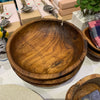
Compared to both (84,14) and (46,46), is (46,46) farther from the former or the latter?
(84,14)

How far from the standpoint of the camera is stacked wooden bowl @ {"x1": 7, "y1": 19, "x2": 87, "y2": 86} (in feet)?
1.50

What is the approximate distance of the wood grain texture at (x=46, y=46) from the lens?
18.1 inches

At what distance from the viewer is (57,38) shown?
1.87ft

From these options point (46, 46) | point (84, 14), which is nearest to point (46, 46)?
point (46, 46)

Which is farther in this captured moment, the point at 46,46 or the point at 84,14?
the point at 84,14

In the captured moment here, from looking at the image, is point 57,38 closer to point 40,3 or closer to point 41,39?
point 41,39

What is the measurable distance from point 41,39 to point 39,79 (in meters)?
0.27

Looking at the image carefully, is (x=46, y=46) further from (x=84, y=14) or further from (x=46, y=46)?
(x=84, y=14)

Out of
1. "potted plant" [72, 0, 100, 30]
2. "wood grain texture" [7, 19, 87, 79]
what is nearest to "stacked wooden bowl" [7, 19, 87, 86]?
"wood grain texture" [7, 19, 87, 79]

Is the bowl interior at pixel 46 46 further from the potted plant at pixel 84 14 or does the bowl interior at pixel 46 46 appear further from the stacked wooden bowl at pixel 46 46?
the potted plant at pixel 84 14

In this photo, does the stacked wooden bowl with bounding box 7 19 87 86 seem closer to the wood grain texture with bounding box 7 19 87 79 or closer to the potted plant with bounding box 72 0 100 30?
the wood grain texture with bounding box 7 19 87 79

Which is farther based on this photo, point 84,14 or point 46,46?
point 84,14

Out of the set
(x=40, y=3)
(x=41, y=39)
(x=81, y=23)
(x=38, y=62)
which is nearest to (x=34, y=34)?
(x=41, y=39)

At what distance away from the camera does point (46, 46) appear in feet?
1.80
